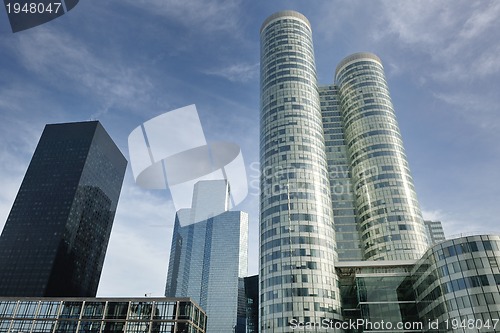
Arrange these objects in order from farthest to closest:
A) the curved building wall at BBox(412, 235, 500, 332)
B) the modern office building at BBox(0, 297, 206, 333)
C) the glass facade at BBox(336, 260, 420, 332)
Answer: the modern office building at BBox(0, 297, 206, 333)
the glass facade at BBox(336, 260, 420, 332)
the curved building wall at BBox(412, 235, 500, 332)

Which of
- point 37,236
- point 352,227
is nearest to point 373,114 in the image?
point 352,227

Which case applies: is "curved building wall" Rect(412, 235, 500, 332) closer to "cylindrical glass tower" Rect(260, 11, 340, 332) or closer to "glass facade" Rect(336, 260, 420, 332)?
"glass facade" Rect(336, 260, 420, 332)

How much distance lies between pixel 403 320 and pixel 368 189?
5334cm

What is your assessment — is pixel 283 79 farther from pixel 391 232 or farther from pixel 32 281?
pixel 32 281

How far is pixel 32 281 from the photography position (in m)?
171

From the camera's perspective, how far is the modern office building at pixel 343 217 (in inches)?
2990

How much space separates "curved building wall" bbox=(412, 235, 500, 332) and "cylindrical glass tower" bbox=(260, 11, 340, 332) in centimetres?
2536

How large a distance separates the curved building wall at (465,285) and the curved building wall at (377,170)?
41.6m

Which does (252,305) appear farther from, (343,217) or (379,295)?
(379,295)

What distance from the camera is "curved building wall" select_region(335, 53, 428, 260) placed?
11856 cm

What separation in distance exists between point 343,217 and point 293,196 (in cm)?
3468

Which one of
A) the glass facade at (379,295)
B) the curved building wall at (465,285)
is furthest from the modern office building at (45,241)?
the curved building wall at (465,285)

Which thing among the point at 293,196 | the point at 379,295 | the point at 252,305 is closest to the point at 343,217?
the point at 293,196

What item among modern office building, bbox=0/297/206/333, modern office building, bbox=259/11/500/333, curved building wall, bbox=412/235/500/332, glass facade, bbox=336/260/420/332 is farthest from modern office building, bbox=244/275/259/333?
curved building wall, bbox=412/235/500/332
